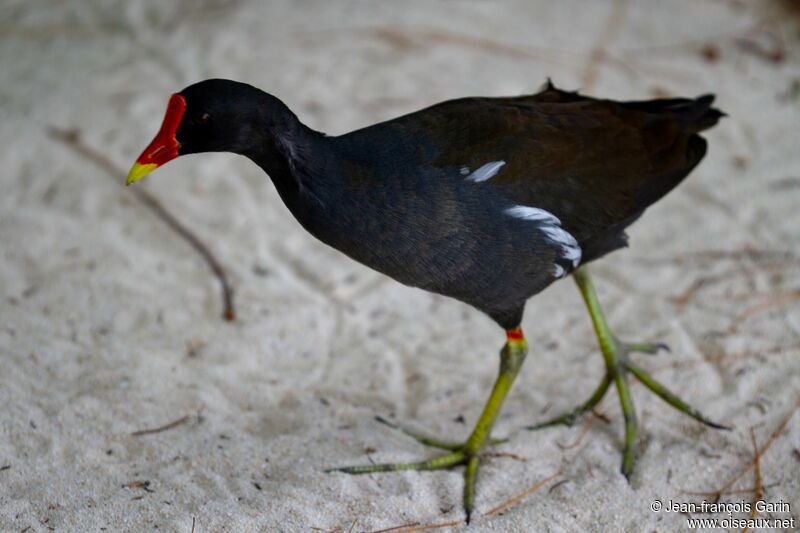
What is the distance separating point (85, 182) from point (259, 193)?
0.80 metres

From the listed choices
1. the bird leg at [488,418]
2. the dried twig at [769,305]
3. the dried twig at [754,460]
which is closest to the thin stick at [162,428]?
the bird leg at [488,418]

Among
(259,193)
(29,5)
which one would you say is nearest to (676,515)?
(259,193)

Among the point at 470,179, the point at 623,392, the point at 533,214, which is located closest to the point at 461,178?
the point at 470,179

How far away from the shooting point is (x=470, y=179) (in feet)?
8.40

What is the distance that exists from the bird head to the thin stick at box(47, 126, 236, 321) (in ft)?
4.38

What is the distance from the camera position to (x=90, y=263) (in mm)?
3805

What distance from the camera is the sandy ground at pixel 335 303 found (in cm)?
276

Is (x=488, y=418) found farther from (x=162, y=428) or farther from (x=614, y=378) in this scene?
(x=162, y=428)

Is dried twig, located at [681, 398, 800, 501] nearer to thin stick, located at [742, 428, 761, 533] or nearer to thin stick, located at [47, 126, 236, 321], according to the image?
thin stick, located at [742, 428, 761, 533]

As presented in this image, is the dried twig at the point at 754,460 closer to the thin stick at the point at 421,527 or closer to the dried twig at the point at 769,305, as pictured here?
the dried twig at the point at 769,305

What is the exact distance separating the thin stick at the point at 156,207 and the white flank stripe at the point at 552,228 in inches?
59.3

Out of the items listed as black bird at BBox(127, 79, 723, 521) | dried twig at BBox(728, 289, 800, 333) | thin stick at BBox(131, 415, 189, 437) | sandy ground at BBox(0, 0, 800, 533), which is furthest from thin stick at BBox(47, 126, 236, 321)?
dried twig at BBox(728, 289, 800, 333)

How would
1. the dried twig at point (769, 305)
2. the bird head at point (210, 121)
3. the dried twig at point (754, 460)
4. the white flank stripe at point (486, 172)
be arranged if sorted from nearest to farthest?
the bird head at point (210, 121)
the white flank stripe at point (486, 172)
the dried twig at point (754, 460)
the dried twig at point (769, 305)

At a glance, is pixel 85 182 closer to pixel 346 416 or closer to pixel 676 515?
pixel 346 416
